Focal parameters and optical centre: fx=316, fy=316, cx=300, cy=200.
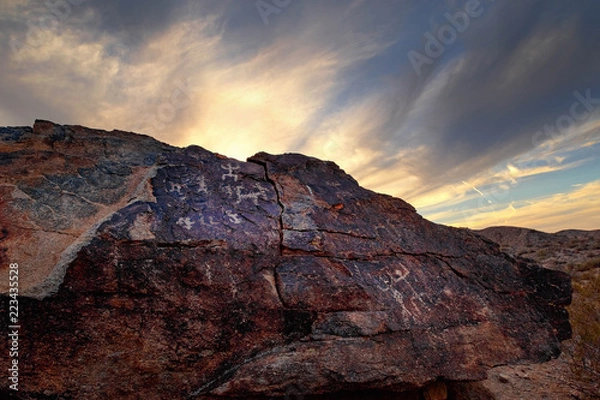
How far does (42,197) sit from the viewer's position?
4.17m

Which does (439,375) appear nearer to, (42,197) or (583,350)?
(583,350)

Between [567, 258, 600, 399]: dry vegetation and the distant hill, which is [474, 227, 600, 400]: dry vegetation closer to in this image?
[567, 258, 600, 399]: dry vegetation

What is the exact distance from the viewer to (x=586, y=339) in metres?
7.21

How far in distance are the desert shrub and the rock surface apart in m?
2.08

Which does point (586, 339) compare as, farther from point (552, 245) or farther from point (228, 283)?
point (552, 245)

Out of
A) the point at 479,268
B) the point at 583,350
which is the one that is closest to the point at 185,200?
the point at 479,268

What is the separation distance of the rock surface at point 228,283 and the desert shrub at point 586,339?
2084 mm

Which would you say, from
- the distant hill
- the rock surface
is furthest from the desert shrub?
the distant hill

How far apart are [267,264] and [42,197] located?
3.10 m

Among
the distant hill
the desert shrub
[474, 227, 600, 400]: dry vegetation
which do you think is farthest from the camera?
the distant hill

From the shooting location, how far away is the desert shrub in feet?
21.2

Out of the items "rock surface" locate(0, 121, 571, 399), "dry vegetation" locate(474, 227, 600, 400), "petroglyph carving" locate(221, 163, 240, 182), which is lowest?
"dry vegetation" locate(474, 227, 600, 400)

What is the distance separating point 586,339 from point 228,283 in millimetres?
8377

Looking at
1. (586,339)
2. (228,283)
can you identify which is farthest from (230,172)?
(586,339)
